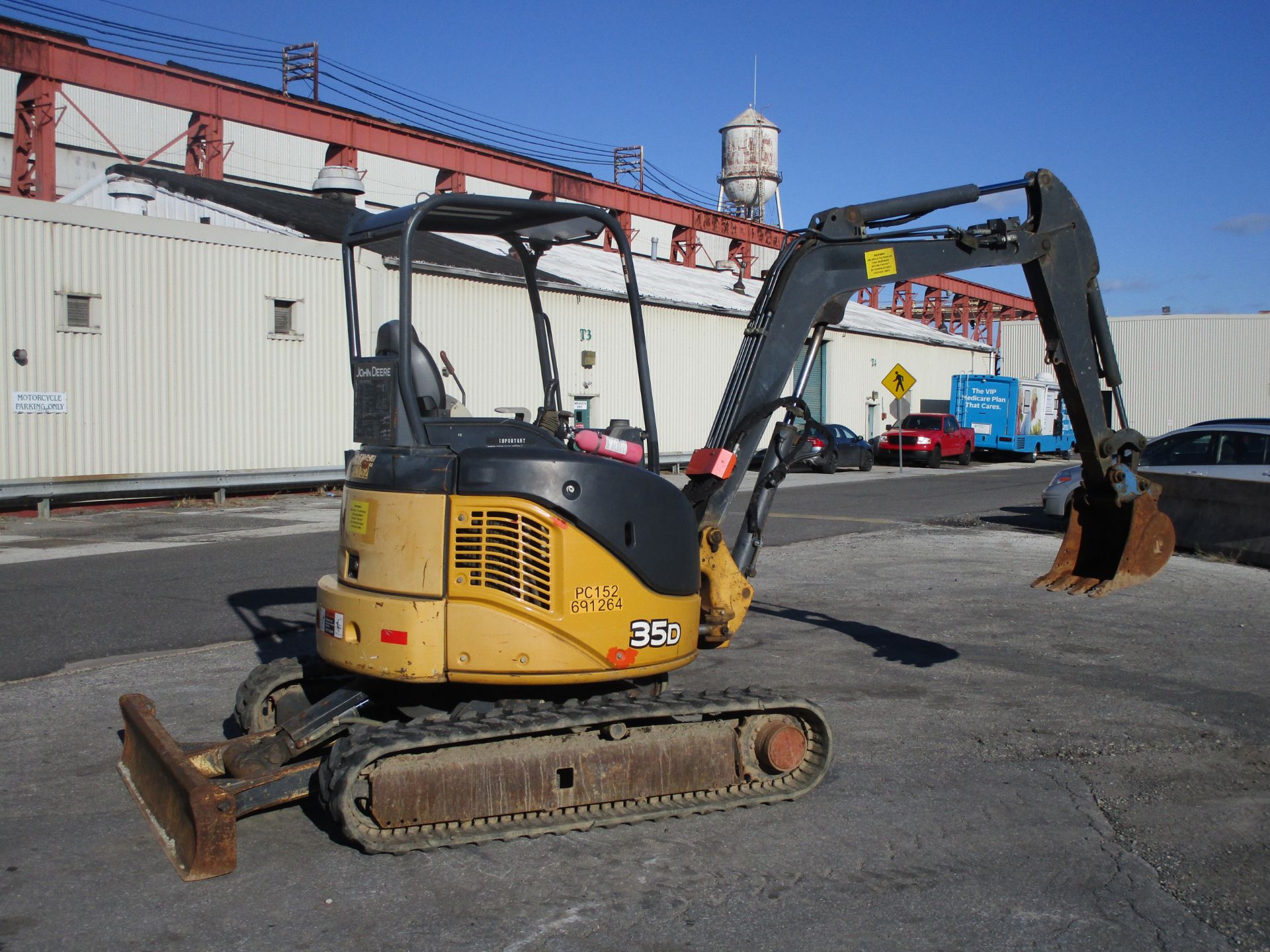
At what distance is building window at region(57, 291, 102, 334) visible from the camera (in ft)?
63.4

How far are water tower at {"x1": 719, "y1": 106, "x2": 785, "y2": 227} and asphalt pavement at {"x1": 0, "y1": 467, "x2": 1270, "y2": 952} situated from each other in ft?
187

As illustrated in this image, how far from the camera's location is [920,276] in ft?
21.1

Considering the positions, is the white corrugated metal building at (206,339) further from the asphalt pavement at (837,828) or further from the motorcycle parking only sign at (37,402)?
the asphalt pavement at (837,828)

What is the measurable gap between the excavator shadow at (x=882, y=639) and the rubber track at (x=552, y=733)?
3279 mm

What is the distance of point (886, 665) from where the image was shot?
8445 mm

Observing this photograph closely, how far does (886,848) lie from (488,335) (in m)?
22.6

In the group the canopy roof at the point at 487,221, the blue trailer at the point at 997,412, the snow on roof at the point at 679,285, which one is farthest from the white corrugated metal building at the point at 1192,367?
the canopy roof at the point at 487,221

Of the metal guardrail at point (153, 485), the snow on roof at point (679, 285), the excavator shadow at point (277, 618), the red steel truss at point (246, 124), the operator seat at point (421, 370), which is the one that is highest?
the red steel truss at point (246, 124)

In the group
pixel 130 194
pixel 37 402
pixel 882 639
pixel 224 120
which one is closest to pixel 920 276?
pixel 882 639

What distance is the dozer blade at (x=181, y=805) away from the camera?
443 cm

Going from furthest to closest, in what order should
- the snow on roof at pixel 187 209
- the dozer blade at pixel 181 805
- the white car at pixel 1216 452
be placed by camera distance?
the snow on roof at pixel 187 209 → the white car at pixel 1216 452 → the dozer blade at pixel 181 805

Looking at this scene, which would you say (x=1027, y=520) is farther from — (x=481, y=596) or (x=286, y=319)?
(x=481, y=596)

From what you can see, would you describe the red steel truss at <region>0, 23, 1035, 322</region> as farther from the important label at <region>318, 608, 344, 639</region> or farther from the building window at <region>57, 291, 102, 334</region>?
the important label at <region>318, 608, 344, 639</region>

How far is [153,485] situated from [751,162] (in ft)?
163
